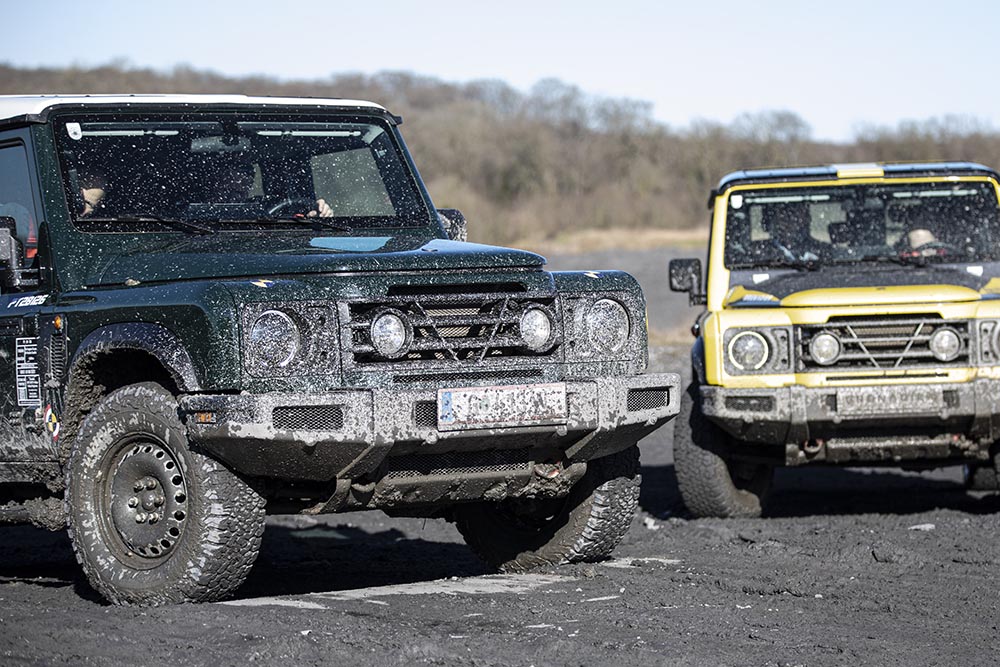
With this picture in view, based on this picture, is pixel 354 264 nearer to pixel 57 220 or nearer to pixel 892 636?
pixel 57 220

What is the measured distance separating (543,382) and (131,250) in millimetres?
1824

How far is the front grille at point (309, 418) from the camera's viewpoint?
5.85 meters

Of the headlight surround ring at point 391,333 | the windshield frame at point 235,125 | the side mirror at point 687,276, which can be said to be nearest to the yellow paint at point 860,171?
the side mirror at point 687,276

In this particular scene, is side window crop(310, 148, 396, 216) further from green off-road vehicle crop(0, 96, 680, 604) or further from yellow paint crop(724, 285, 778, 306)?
yellow paint crop(724, 285, 778, 306)

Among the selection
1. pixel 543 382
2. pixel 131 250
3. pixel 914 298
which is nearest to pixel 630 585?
pixel 543 382

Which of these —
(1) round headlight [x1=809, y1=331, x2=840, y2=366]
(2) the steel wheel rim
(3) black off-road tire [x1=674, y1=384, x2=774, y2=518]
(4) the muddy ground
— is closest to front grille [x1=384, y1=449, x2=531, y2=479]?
(4) the muddy ground

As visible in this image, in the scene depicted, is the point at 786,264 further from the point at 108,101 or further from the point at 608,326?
the point at 108,101

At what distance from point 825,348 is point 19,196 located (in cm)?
441

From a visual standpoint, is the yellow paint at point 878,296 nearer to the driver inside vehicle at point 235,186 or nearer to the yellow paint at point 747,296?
the yellow paint at point 747,296

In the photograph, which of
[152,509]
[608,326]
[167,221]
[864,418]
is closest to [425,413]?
[608,326]

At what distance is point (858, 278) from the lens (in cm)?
958

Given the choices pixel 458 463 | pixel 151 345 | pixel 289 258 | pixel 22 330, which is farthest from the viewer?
pixel 22 330

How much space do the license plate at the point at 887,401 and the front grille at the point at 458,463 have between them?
116 inches

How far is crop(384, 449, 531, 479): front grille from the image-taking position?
6.31 meters
